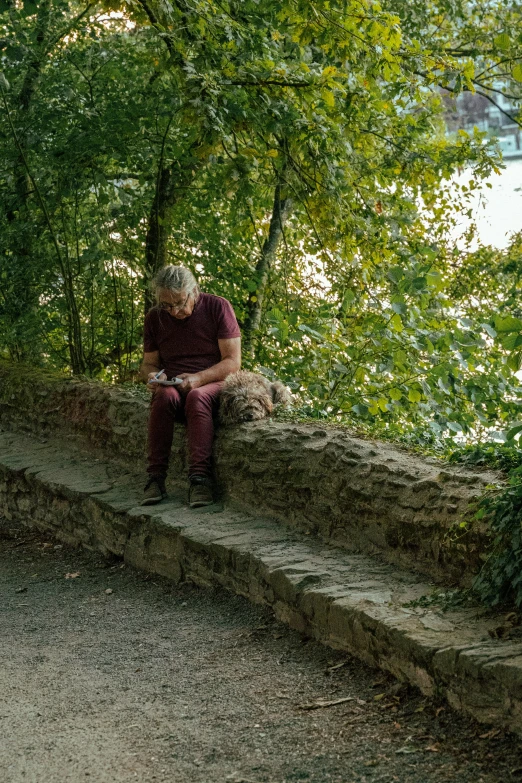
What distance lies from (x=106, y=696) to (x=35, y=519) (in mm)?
3327

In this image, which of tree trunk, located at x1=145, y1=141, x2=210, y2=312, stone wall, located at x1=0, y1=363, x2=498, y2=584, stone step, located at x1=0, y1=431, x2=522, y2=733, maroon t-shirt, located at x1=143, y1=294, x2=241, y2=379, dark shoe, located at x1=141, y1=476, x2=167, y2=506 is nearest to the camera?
A: stone step, located at x1=0, y1=431, x2=522, y2=733

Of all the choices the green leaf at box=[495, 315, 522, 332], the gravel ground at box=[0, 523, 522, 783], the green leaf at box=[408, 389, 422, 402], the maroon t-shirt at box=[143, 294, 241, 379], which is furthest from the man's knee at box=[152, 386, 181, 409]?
the green leaf at box=[495, 315, 522, 332]

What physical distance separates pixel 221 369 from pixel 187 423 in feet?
1.42

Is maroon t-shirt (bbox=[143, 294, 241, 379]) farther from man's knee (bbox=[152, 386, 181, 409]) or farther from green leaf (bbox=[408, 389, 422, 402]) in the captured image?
green leaf (bbox=[408, 389, 422, 402])

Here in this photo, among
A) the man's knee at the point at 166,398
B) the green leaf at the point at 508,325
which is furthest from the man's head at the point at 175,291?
the green leaf at the point at 508,325

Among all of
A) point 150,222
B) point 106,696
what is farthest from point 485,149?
point 106,696

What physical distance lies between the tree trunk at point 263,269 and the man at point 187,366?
3143mm

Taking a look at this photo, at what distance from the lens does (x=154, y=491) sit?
18.7 feet

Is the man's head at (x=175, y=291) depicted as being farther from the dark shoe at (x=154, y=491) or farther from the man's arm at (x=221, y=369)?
the dark shoe at (x=154, y=491)

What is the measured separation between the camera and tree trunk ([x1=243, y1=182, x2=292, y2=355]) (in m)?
9.42

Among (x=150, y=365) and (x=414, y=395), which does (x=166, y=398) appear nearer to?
(x=150, y=365)

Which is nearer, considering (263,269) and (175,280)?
(175,280)

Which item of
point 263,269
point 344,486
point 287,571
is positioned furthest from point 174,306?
point 263,269

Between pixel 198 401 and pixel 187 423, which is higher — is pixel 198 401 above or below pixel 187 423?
above
